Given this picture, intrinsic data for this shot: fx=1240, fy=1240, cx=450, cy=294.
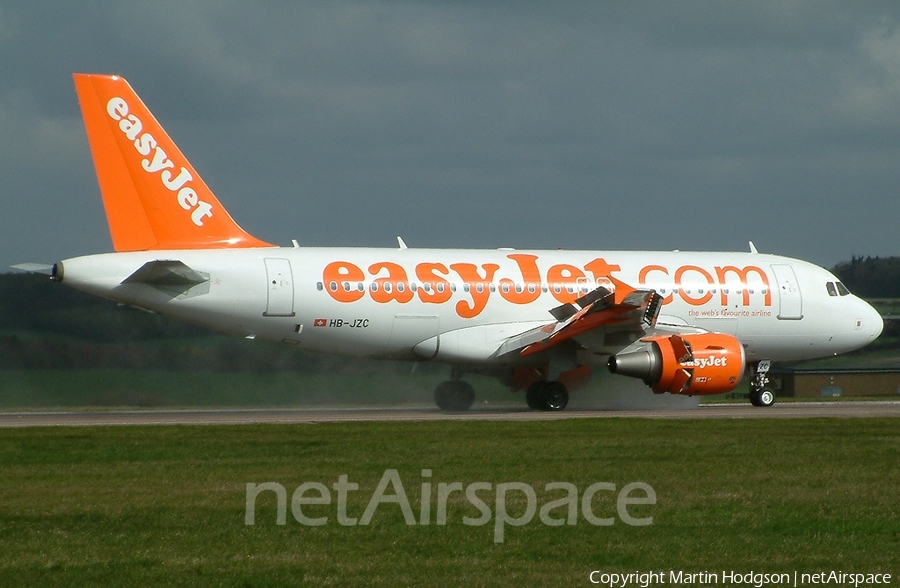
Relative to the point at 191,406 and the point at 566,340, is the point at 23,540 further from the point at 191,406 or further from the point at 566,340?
the point at 191,406

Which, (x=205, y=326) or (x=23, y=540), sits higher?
(x=205, y=326)

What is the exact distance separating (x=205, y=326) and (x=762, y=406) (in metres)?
15.2

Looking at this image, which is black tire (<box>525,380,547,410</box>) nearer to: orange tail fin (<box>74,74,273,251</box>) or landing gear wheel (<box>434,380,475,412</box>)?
landing gear wheel (<box>434,380,475,412</box>)

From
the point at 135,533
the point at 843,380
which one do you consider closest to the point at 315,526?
the point at 135,533

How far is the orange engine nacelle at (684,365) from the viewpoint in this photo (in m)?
28.7

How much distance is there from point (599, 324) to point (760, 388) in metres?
7.15

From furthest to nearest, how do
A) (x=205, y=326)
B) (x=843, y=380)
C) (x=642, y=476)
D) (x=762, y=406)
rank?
(x=843, y=380) → (x=762, y=406) → (x=205, y=326) → (x=642, y=476)

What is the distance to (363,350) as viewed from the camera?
98.8ft

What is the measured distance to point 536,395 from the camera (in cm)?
3088

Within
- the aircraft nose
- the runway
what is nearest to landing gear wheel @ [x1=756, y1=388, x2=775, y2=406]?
the runway
